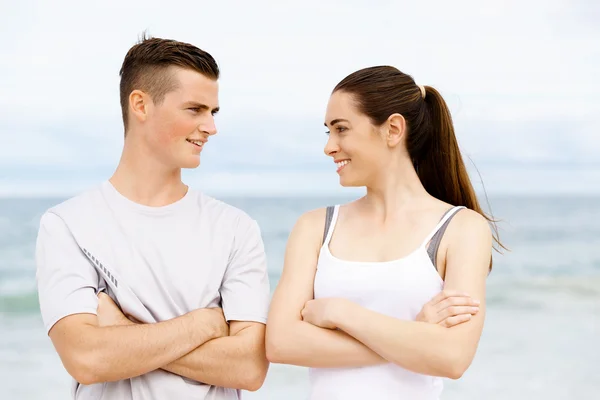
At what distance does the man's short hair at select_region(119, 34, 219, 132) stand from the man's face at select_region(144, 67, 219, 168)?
0.07 ft

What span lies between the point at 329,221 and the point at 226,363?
0.56 metres

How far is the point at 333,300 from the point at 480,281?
431 mm

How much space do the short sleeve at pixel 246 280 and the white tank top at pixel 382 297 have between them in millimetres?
176

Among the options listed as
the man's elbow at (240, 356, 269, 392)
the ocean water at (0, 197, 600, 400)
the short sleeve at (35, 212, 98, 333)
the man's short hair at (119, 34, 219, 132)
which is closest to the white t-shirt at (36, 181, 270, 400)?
the short sleeve at (35, 212, 98, 333)

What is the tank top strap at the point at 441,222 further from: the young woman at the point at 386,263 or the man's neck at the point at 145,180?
the man's neck at the point at 145,180

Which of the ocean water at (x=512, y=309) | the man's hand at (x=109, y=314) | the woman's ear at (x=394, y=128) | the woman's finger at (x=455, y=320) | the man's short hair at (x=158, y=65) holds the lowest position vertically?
the ocean water at (x=512, y=309)

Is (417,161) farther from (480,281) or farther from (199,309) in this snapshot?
(199,309)

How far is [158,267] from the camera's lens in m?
2.68

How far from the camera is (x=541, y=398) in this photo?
7895mm

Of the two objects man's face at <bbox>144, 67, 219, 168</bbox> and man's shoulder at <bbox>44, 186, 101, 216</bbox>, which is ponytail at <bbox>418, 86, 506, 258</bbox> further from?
man's shoulder at <bbox>44, 186, 101, 216</bbox>

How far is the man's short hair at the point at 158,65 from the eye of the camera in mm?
2732

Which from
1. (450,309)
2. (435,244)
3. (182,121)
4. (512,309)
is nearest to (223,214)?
(182,121)

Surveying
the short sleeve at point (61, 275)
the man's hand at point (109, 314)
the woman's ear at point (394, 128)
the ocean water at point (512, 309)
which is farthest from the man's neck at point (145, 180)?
the ocean water at point (512, 309)

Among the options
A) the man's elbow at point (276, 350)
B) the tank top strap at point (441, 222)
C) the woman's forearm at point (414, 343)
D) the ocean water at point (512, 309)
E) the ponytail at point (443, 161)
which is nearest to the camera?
the woman's forearm at point (414, 343)
